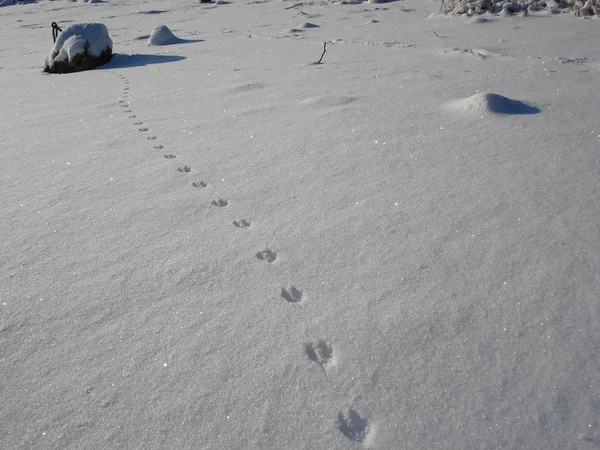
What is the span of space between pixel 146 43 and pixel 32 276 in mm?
6102

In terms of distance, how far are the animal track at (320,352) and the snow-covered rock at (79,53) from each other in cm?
512

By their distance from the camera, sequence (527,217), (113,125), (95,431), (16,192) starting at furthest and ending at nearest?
(113,125), (16,192), (527,217), (95,431)

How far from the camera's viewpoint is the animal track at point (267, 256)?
154 cm

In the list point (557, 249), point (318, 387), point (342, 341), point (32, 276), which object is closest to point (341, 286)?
point (342, 341)

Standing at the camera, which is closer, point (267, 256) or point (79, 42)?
point (267, 256)

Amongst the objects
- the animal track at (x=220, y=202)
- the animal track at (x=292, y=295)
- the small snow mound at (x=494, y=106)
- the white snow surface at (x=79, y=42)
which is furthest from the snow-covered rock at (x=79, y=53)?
the animal track at (x=292, y=295)

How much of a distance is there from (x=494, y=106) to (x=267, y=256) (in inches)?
64.5

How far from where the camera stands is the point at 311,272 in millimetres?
1466

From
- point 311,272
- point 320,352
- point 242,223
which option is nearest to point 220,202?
point 242,223

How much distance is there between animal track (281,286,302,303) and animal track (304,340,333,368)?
18 centimetres

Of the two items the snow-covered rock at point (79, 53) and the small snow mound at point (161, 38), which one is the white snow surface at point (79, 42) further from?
the small snow mound at point (161, 38)

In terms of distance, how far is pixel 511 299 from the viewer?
1.28 m

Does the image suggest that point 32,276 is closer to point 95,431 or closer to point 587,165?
point 95,431

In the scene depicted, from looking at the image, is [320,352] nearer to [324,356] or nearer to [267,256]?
[324,356]
